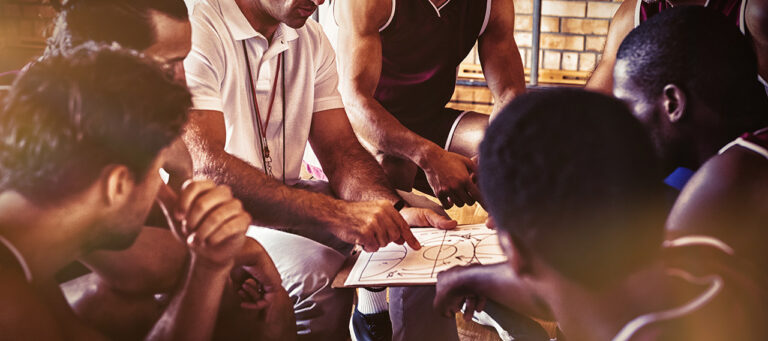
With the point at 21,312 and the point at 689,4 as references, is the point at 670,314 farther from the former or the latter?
the point at 689,4

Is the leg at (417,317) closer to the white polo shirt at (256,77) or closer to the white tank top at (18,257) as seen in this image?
the white polo shirt at (256,77)

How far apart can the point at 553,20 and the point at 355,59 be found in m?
0.54

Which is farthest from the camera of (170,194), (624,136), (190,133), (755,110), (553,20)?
(553,20)

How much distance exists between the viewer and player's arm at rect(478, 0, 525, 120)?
119cm

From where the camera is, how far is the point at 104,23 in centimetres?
60

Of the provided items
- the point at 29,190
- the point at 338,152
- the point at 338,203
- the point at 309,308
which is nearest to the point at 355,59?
the point at 338,152

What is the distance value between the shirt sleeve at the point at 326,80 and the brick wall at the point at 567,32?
0.97 feet

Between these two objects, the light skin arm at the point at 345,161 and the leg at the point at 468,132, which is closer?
the light skin arm at the point at 345,161

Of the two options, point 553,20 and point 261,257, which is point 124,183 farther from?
point 553,20

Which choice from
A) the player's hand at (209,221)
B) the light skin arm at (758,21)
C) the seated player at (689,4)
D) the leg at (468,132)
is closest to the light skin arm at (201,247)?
the player's hand at (209,221)

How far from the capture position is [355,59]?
1091 millimetres

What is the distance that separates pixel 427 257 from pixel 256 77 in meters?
0.40

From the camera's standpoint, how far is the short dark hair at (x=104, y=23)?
587mm

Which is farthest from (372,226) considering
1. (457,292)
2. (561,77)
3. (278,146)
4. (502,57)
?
(561,77)
